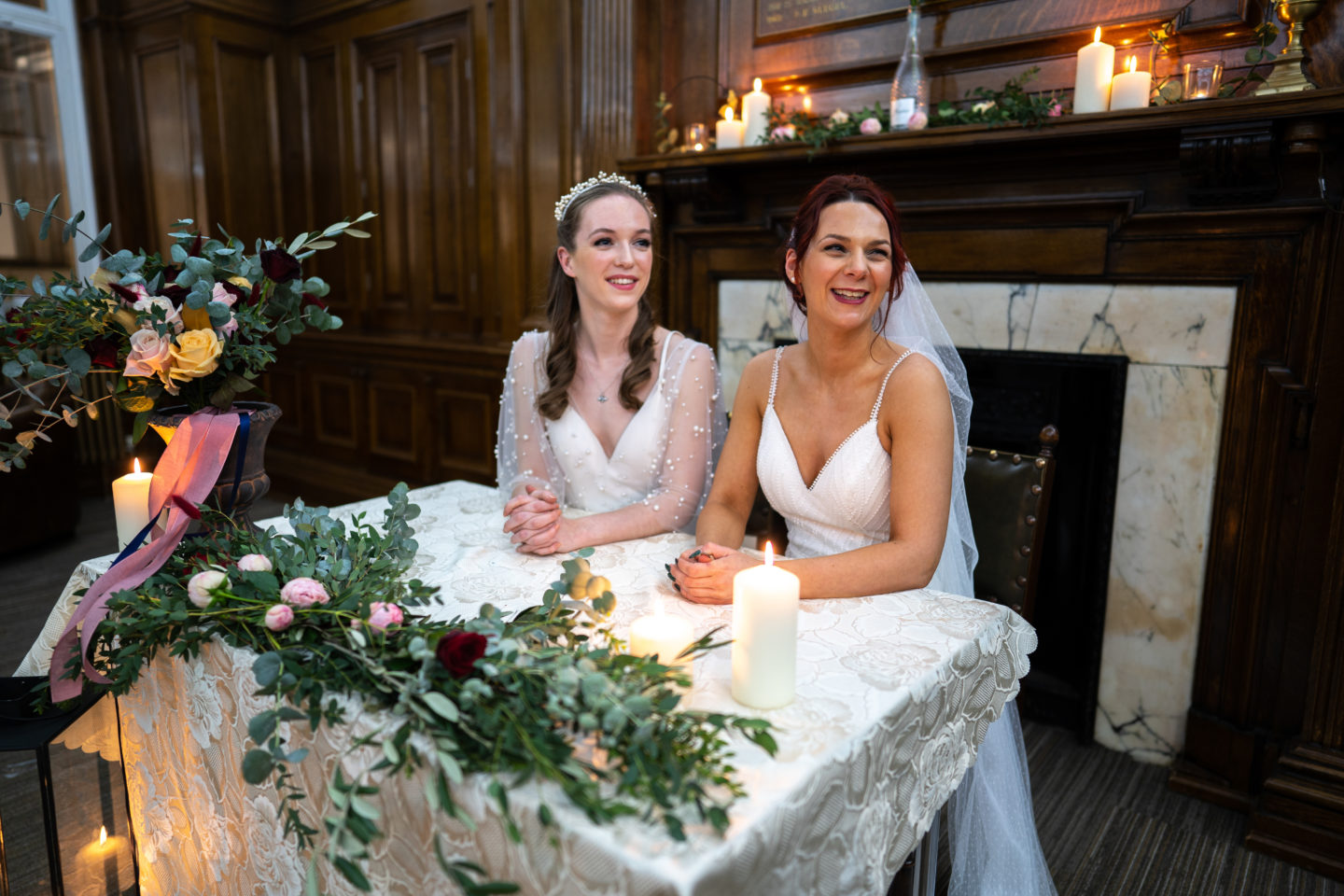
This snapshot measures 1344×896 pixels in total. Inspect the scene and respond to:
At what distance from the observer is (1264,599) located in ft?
7.66

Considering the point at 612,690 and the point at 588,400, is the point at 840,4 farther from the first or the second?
the point at 612,690

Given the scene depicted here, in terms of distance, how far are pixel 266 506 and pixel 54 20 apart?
135 inches

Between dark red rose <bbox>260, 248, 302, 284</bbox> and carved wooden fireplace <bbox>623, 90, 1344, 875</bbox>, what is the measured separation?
74.6 inches

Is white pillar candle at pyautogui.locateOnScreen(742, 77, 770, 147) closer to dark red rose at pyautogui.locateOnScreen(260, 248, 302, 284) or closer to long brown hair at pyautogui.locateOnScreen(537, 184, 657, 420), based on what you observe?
long brown hair at pyautogui.locateOnScreen(537, 184, 657, 420)

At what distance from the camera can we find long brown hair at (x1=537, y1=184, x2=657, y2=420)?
7.42ft

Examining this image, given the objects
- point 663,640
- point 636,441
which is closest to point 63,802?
point 636,441

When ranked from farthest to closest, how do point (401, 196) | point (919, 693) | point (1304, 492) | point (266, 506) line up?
point (266, 506) < point (401, 196) < point (1304, 492) < point (919, 693)

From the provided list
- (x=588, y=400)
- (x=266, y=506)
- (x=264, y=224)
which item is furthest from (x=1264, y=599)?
(x=264, y=224)

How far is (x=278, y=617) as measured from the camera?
3.52 feet

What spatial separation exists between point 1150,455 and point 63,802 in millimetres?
3275

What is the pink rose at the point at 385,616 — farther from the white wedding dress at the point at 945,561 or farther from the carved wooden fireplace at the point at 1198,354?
the carved wooden fireplace at the point at 1198,354

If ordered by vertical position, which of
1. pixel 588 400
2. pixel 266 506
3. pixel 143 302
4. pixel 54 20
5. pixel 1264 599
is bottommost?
pixel 266 506

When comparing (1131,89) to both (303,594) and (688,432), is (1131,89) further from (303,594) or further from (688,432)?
(303,594)

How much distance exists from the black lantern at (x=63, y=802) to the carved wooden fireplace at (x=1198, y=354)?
8.13 feet
